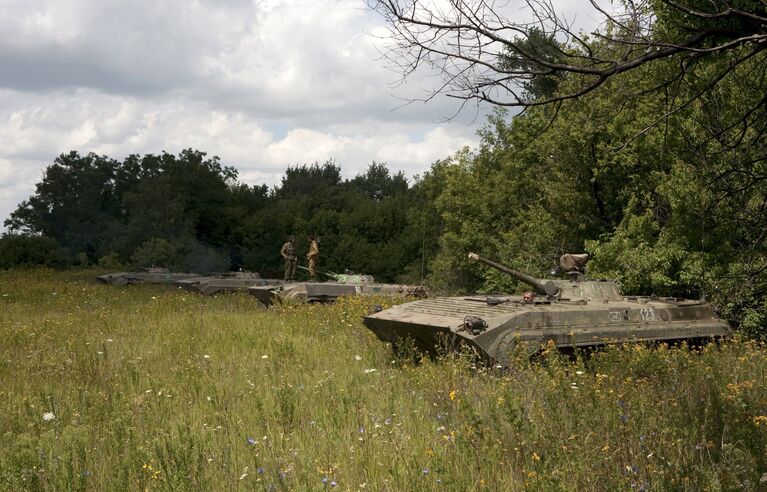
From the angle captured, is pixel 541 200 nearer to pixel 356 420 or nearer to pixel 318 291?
pixel 318 291

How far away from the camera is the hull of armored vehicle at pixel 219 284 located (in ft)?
74.4

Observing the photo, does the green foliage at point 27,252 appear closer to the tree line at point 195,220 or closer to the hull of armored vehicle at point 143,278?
the tree line at point 195,220

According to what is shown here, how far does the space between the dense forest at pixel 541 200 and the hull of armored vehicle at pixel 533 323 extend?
0.93 m

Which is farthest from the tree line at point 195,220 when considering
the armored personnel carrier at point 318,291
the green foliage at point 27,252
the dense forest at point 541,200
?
the armored personnel carrier at point 318,291

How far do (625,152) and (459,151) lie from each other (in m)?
20.1

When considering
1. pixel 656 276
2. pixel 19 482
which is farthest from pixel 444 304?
pixel 656 276

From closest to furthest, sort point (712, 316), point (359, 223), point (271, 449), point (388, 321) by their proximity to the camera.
A: point (271, 449), point (388, 321), point (712, 316), point (359, 223)

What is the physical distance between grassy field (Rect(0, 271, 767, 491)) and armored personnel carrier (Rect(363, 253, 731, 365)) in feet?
1.34

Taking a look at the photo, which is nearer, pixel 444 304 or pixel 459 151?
pixel 444 304

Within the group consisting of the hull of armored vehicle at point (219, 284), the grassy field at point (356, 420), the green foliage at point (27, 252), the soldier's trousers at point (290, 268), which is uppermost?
the green foliage at point (27, 252)

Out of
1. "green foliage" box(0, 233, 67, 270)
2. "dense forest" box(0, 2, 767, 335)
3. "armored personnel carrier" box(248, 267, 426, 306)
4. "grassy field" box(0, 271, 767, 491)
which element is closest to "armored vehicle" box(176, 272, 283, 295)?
"armored personnel carrier" box(248, 267, 426, 306)

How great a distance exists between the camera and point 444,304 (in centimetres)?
1066

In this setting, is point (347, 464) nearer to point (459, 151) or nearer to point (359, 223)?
point (459, 151)

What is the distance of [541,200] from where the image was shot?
27516mm
